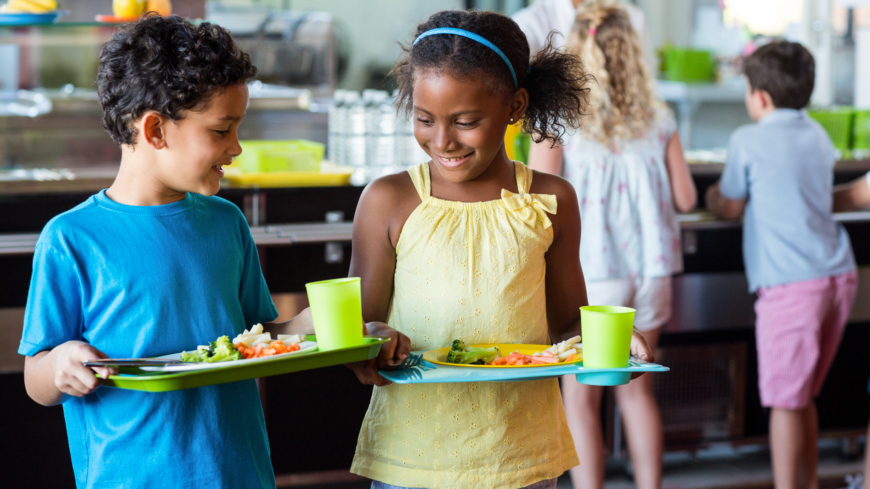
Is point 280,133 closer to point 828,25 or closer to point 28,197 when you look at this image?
point 28,197

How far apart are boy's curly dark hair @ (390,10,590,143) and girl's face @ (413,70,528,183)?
2cm

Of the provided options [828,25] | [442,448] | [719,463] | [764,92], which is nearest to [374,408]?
[442,448]

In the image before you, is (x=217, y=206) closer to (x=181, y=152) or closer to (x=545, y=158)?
(x=181, y=152)

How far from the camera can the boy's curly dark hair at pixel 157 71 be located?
47.6 inches

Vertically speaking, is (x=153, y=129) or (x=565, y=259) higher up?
(x=153, y=129)

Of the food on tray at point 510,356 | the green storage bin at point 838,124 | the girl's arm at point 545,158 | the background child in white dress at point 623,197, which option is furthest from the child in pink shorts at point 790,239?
the food on tray at point 510,356

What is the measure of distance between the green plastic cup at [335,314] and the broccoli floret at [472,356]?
0.59 feet

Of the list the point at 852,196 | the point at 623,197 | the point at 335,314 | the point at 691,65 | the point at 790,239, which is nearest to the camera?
the point at 335,314

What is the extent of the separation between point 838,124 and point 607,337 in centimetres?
281

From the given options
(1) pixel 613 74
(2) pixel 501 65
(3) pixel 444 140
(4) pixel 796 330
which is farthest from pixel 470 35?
(4) pixel 796 330

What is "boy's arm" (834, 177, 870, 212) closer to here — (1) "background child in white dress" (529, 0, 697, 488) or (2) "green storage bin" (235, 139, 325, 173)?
(1) "background child in white dress" (529, 0, 697, 488)

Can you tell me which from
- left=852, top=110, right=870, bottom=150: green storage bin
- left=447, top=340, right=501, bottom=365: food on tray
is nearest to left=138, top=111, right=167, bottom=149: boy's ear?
left=447, top=340, right=501, bottom=365: food on tray

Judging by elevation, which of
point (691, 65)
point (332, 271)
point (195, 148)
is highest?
point (691, 65)

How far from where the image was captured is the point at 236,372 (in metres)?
1.12
